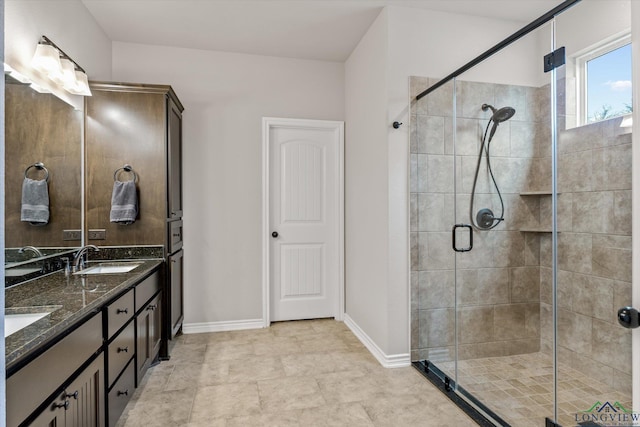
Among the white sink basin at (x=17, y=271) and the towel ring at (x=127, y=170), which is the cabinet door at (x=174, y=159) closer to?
the towel ring at (x=127, y=170)

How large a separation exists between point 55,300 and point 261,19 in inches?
97.5

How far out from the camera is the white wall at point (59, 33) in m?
1.96

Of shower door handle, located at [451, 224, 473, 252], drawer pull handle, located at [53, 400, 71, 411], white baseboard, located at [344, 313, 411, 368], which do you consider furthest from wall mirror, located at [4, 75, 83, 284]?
Result: shower door handle, located at [451, 224, 473, 252]

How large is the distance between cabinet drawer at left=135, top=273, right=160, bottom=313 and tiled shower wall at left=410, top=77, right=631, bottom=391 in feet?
6.24

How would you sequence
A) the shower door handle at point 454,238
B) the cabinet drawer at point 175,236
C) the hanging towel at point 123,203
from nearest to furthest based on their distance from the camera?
the shower door handle at point 454,238 → the hanging towel at point 123,203 → the cabinet drawer at point 175,236

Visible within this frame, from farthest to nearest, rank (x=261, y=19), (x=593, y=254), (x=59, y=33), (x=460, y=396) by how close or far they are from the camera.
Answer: (x=261, y=19) → (x=59, y=33) → (x=460, y=396) → (x=593, y=254)

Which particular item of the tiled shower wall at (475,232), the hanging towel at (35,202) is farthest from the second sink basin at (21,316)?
the tiled shower wall at (475,232)

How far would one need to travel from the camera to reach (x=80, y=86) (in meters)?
2.51

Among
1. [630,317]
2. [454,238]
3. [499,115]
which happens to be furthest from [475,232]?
[630,317]

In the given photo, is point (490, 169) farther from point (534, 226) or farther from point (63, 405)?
point (63, 405)

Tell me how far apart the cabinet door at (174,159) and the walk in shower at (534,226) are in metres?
1.96

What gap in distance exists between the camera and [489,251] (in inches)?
90.4

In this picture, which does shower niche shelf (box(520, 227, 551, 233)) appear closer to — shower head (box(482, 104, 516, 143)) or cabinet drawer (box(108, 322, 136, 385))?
shower head (box(482, 104, 516, 143))

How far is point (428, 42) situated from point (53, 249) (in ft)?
9.87
